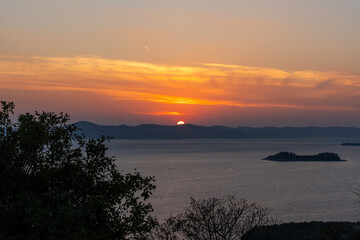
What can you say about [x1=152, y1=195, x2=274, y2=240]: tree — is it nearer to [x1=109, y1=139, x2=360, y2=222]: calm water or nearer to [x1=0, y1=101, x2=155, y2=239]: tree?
[x1=0, y1=101, x2=155, y2=239]: tree

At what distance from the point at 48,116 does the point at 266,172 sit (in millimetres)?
177843

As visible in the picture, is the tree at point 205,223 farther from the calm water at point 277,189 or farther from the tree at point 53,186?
the calm water at point 277,189

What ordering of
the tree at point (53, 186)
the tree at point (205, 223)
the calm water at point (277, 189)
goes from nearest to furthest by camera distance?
the tree at point (53, 186), the tree at point (205, 223), the calm water at point (277, 189)

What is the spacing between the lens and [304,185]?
5851 inches

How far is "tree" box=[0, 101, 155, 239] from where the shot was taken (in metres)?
13.7

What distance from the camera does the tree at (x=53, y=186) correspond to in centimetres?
1369

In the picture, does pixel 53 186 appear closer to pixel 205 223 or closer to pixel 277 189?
pixel 205 223

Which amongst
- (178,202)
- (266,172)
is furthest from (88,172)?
(266,172)

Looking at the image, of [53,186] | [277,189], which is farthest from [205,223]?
[277,189]

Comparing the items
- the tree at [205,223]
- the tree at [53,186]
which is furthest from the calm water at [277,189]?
the tree at [53,186]

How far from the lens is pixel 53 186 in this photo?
53.6 ft

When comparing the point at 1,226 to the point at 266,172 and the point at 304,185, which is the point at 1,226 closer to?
the point at 304,185

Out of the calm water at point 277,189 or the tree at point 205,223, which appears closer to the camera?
the tree at point 205,223

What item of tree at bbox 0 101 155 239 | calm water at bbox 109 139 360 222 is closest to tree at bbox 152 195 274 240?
tree at bbox 0 101 155 239
